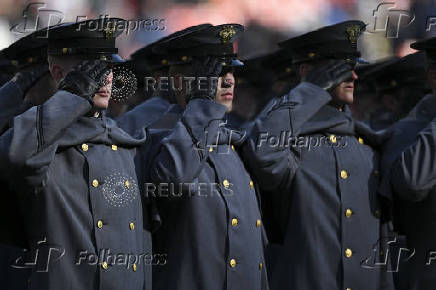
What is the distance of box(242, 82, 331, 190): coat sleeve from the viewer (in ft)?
23.2

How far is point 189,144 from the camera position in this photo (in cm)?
671

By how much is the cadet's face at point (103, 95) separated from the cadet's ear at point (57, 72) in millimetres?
294

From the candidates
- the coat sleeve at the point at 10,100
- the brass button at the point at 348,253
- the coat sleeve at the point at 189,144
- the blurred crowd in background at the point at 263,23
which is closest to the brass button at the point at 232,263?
the coat sleeve at the point at 189,144

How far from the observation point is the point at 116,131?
6.37 meters

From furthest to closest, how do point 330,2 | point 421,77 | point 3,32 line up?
1. point 330,2
2. point 3,32
3. point 421,77

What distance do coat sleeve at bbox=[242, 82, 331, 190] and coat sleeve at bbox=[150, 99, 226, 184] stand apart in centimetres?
41

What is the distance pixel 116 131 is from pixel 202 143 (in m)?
0.65

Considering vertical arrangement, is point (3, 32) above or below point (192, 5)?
below

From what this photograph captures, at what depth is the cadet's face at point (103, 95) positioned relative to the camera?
6203 millimetres

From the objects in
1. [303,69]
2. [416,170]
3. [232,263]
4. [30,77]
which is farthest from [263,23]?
[232,263]

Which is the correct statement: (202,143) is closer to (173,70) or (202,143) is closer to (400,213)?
(173,70)

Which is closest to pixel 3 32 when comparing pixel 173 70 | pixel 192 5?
pixel 192 5

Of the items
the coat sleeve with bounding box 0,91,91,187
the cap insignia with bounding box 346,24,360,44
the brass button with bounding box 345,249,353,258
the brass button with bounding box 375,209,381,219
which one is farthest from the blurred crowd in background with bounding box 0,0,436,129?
the coat sleeve with bounding box 0,91,91,187

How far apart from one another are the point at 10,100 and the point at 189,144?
123 centimetres
